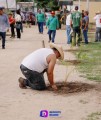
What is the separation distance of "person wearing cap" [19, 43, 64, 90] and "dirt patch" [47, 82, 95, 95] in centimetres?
20

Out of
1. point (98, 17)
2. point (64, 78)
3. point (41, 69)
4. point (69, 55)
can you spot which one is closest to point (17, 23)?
point (98, 17)

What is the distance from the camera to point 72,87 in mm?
9812

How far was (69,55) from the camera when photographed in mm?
16594

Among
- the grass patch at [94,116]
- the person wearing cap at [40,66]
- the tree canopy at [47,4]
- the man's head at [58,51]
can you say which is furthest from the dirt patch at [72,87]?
the tree canopy at [47,4]

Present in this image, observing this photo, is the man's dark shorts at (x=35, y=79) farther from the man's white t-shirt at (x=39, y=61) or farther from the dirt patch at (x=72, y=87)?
the dirt patch at (x=72, y=87)

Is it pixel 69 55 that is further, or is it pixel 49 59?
pixel 69 55

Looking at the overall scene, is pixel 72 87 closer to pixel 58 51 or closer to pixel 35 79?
pixel 35 79

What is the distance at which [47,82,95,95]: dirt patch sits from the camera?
9367mm

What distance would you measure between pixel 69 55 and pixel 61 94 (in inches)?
299

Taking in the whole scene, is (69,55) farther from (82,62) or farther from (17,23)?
(17,23)

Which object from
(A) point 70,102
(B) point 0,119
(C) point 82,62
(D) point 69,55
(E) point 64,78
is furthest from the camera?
(D) point 69,55

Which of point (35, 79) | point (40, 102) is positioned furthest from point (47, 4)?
point (40, 102)

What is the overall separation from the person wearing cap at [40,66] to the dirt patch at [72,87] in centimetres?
20

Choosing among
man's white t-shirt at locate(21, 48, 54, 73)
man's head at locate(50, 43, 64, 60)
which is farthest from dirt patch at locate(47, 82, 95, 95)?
man's head at locate(50, 43, 64, 60)
